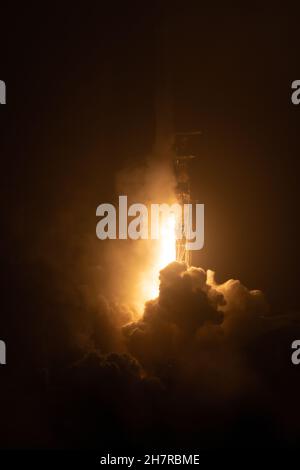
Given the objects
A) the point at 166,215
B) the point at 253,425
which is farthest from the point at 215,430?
the point at 166,215

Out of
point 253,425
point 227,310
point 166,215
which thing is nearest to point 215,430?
point 253,425

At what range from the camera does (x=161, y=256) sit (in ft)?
163

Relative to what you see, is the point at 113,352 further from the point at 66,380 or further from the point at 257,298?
the point at 257,298

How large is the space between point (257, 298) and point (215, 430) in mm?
5439

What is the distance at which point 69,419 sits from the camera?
4738 cm

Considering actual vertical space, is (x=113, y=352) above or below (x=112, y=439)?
above

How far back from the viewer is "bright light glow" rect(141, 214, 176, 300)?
162 ft

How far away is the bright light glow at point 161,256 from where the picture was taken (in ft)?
162

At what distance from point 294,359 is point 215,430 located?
4126mm

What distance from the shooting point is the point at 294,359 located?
48.4m
